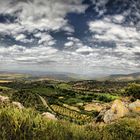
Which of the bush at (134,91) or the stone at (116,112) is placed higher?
the stone at (116,112)

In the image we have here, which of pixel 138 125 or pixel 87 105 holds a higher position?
pixel 138 125

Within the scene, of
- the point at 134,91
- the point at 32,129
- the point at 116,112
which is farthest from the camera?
the point at 134,91

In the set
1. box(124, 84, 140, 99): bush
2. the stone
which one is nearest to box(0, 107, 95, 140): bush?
the stone

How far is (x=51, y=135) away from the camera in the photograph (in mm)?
9414

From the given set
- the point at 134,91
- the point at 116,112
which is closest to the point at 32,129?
the point at 116,112

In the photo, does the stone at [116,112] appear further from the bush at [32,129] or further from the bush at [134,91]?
the bush at [134,91]

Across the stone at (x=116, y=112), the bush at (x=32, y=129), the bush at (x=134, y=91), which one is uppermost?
the bush at (x=32, y=129)

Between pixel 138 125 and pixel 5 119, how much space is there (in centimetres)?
896

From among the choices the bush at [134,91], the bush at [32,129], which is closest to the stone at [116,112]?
the bush at [32,129]

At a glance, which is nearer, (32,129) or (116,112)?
(32,129)

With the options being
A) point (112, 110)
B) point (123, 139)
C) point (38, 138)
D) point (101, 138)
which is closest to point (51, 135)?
point (38, 138)

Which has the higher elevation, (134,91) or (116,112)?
(116,112)

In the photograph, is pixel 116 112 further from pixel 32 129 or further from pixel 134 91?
pixel 134 91

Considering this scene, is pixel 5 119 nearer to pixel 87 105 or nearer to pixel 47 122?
pixel 47 122
